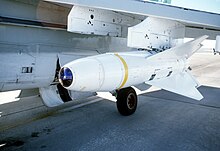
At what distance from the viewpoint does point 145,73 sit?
391 cm

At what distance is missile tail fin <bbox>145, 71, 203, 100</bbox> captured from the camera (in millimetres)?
4496

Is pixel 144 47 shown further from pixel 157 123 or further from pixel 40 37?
pixel 40 37

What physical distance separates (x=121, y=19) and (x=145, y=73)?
1.44m

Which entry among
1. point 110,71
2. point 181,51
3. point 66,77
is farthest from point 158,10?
point 66,77

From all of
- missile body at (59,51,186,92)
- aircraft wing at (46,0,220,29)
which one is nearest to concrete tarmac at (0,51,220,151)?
missile body at (59,51,186,92)

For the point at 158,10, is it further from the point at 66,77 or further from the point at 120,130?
the point at 120,130

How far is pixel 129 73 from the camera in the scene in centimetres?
357

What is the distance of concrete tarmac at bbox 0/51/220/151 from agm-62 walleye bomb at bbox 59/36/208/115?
558mm

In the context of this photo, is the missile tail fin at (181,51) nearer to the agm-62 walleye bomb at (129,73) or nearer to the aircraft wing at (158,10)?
the agm-62 walleye bomb at (129,73)

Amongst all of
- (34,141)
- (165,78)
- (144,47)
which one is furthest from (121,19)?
(34,141)

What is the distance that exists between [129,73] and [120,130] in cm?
115

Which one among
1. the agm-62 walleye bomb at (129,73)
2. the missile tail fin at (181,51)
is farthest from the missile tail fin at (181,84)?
the missile tail fin at (181,51)

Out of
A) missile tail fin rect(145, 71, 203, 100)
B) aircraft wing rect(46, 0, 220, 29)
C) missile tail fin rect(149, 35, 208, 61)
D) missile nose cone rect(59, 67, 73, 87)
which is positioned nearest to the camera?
missile nose cone rect(59, 67, 73, 87)

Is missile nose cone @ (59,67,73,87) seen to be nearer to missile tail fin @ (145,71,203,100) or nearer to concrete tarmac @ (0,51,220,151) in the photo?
concrete tarmac @ (0,51,220,151)
